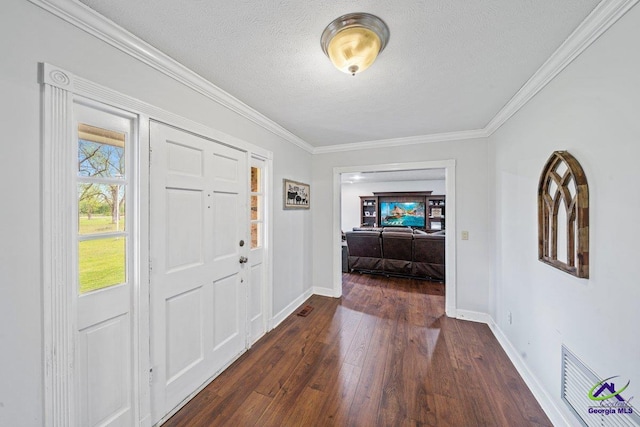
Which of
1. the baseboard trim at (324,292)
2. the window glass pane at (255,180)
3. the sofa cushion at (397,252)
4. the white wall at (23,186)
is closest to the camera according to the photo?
the white wall at (23,186)

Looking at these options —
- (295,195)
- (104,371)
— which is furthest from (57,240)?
(295,195)

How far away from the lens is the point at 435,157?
314cm

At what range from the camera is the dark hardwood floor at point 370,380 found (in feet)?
5.24

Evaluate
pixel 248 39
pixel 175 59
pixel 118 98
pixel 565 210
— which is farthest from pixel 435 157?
pixel 118 98

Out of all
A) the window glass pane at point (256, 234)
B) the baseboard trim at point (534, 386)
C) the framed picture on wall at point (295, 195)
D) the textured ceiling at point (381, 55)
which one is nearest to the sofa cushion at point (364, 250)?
the framed picture on wall at point (295, 195)

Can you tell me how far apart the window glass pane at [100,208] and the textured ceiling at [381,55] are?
903 mm

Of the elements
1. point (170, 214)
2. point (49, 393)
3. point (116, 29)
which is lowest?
point (49, 393)

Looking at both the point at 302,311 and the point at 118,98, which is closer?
the point at 118,98

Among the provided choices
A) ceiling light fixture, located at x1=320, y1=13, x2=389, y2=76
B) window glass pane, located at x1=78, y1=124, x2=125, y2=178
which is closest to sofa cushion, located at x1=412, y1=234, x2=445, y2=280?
ceiling light fixture, located at x1=320, y1=13, x2=389, y2=76

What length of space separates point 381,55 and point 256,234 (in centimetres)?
198

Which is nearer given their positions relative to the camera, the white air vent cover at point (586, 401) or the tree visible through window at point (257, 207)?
the white air vent cover at point (586, 401)

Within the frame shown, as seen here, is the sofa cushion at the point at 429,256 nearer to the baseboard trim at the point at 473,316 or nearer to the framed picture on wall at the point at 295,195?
the baseboard trim at the point at 473,316

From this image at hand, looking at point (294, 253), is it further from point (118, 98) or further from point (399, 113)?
point (118, 98)

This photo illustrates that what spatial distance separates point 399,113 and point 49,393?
3.10 metres
